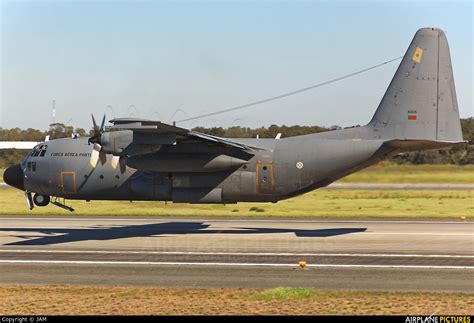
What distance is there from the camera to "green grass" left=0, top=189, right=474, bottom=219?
4141 centimetres

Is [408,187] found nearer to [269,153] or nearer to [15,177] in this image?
[269,153]

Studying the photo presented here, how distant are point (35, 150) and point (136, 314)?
20.0 m

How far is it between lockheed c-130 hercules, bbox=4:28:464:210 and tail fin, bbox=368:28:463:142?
0.04 m

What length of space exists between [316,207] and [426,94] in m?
18.6

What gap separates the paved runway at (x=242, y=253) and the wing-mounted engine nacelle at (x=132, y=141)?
13.3ft

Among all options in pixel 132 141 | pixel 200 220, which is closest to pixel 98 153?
pixel 132 141

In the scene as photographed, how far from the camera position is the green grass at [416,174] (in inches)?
2166

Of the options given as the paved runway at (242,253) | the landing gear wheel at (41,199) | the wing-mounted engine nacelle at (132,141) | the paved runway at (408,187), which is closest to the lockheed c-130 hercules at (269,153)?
the wing-mounted engine nacelle at (132,141)

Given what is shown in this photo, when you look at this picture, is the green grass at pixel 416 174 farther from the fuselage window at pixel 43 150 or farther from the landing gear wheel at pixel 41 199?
the fuselage window at pixel 43 150

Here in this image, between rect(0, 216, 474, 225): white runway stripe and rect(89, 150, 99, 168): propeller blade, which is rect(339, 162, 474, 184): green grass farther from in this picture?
rect(89, 150, 99, 168): propeller blade

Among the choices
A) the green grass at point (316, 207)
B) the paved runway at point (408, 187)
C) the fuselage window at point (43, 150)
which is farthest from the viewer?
the paved runway at point (408, 187)

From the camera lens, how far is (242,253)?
2473 cm

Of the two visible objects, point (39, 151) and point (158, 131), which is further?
point (39, 151)

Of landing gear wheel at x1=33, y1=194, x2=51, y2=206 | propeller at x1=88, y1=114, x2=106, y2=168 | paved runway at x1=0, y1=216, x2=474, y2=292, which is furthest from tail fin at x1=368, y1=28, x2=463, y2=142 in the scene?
landing gear wheel at x1=33, y1=194, x2=51, y2=206
